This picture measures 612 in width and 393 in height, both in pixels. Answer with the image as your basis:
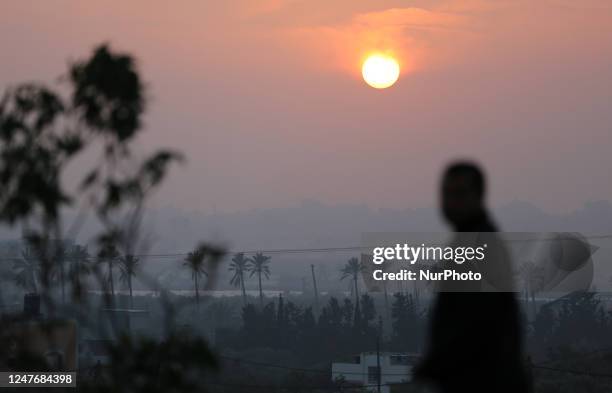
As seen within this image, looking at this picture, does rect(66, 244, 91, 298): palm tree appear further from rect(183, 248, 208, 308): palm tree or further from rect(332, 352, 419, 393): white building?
rect(332, 352, 419, 393): white building

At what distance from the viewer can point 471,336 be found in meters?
4.18

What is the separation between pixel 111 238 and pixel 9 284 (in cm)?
171

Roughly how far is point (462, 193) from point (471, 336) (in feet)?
2.14

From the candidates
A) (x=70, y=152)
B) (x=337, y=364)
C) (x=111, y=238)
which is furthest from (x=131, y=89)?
(x=337, y=364)

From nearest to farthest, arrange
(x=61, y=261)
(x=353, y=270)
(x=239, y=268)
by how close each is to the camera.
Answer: (x=61, y=261)
(x=353, y=270)
(x=239, y=268)

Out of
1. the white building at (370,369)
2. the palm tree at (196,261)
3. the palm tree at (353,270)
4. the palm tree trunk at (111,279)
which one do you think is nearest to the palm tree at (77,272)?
the palm tree trunk at (111,279)

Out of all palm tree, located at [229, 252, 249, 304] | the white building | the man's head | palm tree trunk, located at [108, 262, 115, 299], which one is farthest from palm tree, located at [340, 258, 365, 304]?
the man's head

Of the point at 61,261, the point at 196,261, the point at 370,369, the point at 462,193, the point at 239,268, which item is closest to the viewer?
the point at 462,193

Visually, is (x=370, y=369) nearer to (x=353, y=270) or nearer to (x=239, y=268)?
(x=353, y=270)

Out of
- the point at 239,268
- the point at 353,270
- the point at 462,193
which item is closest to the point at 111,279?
the point at 462,193

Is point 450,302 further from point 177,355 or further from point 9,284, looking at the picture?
point 9,284

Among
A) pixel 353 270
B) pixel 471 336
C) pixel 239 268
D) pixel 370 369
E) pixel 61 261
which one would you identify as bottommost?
pixel 370 369

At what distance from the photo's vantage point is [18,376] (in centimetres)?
802

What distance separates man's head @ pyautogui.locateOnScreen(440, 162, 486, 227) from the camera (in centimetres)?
Answer: 429
